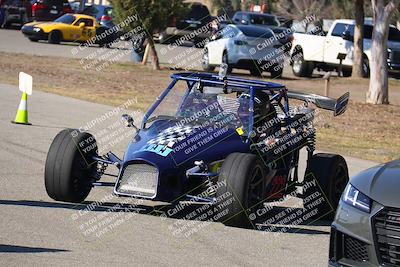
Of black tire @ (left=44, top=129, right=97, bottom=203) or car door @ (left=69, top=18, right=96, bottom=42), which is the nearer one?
black tire @ (left=44, top=129, right=97, bottom=203)

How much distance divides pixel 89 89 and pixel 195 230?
16.2 meters

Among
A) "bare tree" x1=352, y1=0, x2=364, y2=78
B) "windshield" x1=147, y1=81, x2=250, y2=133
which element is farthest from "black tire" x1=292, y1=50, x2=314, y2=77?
"windshield" x1=147, y1=81, x2=250, y2=133

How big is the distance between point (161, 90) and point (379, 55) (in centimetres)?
571

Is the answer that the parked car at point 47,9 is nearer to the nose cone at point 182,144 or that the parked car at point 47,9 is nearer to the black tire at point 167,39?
the black tire at point 167,39

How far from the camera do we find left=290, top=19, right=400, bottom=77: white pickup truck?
110 ft

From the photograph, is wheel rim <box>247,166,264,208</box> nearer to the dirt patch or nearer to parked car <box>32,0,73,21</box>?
the dirt patch

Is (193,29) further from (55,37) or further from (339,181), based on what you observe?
(339,181)

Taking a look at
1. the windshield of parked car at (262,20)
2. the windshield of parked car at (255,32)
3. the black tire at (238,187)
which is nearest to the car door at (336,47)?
the windshield of parked car at (255,32)

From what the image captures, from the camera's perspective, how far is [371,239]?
6449 mm

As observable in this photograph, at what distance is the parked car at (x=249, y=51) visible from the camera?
30.4 m

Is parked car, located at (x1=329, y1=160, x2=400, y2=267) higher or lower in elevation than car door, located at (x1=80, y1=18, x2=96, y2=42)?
higher

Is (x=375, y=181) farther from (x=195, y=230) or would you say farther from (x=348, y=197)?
(x=195, y=230)

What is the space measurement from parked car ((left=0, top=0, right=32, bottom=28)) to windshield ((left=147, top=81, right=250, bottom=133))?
3863 centimetres

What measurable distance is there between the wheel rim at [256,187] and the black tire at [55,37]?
32.5m
